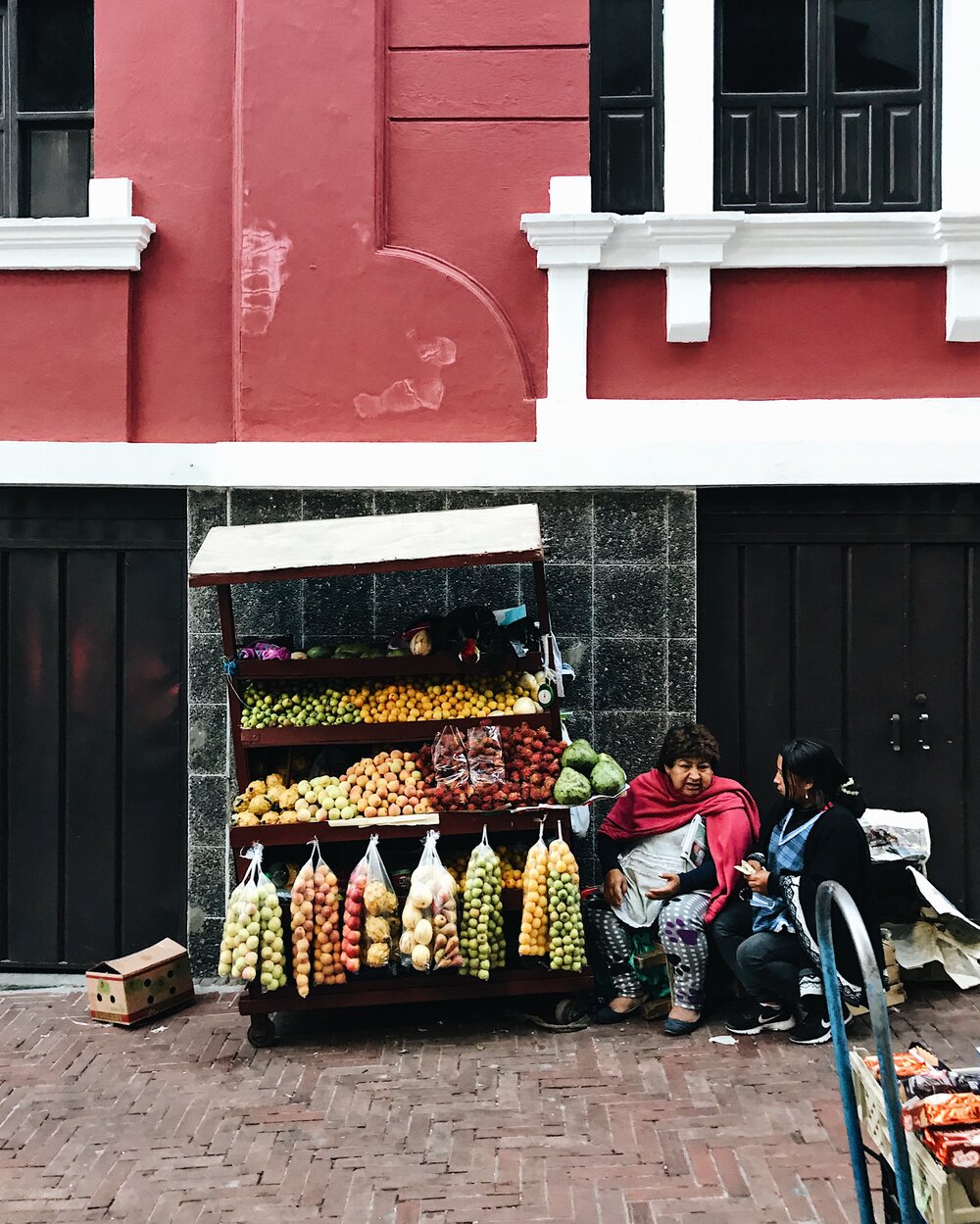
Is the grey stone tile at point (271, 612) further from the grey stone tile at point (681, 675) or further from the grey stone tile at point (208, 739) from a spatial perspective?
the grey stone tile at point (681, 675)

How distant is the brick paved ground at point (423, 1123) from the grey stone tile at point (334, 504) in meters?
2.78

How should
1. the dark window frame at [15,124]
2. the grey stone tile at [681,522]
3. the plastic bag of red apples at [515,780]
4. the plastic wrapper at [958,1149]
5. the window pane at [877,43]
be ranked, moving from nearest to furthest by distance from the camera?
the plastic wrapper at [958,1149] < the plastic bag of red apples at [515,780] < the grey stone tile at [681,522] < the window pane at [877,43] < the dark window frame at [15,124]

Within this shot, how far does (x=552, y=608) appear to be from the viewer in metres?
6.28

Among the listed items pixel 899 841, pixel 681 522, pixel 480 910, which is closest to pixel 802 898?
pixel 899 841

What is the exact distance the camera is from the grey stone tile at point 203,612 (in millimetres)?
6324

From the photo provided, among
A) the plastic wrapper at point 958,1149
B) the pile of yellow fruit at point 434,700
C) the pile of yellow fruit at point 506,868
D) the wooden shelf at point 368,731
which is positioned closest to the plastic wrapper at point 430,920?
the pile of yellow fruit at point 506,868

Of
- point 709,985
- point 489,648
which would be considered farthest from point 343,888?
point 709,985

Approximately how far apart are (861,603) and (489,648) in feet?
7.67

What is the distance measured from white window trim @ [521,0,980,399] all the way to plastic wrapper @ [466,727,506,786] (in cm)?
215

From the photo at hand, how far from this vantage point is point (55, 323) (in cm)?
642

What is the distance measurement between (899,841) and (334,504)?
3.64 meters

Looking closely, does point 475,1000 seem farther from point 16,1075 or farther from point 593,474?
point 593,474

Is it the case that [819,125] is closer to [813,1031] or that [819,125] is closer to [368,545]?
[368,545]

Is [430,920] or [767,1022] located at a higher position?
[430,920]
